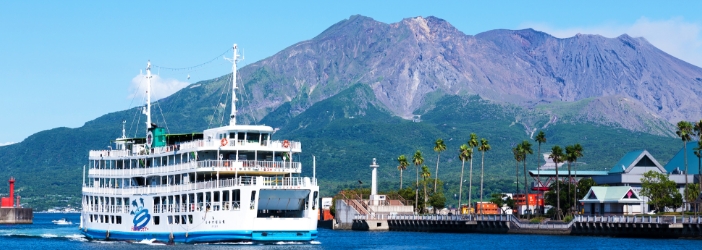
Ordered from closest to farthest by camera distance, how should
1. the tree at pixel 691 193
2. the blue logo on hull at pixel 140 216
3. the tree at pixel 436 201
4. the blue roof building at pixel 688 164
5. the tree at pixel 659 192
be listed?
the blue logo on hull at pixel 140 216
the tree at pixel 691 193
the tree at pixel 659 192
the tree at pixel 436 201
the blue roof building at pixel 688 164

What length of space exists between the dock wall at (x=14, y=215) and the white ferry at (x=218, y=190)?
72.5 meters

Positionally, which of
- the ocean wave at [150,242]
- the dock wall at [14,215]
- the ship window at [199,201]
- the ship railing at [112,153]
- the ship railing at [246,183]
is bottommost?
the dock wall at [14,215]

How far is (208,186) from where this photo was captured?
66875 mm

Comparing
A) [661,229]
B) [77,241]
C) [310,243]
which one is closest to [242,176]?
[310,243]

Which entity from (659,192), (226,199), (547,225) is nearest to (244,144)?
(226,199)

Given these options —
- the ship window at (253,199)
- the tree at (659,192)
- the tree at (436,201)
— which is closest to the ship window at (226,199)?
the ship window at (253,199)

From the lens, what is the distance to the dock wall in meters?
143

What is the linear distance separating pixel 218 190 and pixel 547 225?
39932 mm

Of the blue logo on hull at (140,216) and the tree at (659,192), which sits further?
the tree at (659,192)

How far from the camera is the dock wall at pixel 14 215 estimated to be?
14300cm

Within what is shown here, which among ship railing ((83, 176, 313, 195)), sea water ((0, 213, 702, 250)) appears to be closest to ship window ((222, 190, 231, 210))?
ship railing ((83, 176, 313, 195))

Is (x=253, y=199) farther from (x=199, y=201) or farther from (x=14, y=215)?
(x=14, y=215)

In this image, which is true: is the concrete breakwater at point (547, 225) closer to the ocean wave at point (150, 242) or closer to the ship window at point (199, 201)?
the ship window at point (199, 201)

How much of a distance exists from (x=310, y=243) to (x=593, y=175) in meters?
78.3
